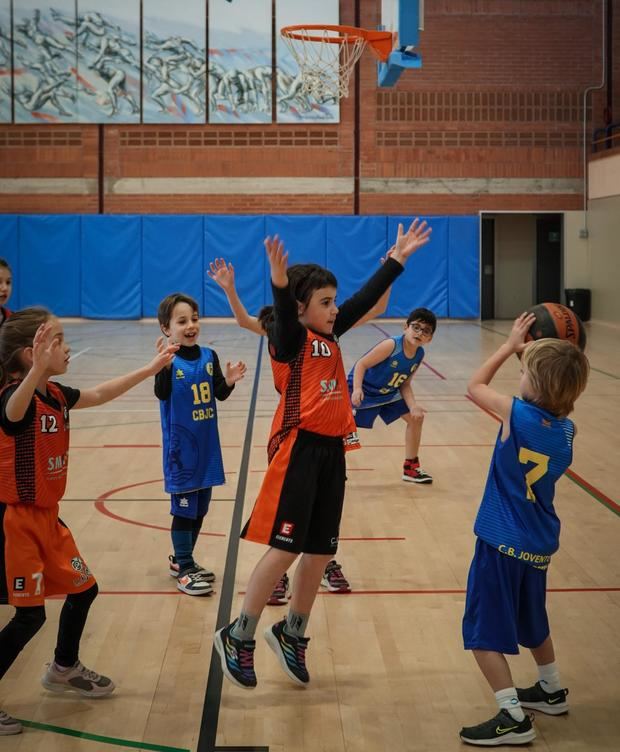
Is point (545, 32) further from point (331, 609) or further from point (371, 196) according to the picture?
point (331, 609)

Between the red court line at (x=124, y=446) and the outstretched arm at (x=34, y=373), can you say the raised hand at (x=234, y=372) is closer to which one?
the outstretched arm at (x=34, y=373)

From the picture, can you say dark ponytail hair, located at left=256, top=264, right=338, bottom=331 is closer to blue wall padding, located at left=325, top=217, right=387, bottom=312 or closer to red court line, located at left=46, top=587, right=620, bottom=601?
red court line, located at left=46, top=587, right=620, bottom=601

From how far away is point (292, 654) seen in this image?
3.59 metres

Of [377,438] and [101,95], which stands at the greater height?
[101,95]

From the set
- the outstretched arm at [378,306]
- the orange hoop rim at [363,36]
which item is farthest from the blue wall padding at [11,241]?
the outstretched arm at [378,306]

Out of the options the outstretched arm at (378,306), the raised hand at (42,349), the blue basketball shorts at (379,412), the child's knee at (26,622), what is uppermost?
the outstretched arm at (378,306)

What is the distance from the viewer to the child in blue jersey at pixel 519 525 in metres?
3.13

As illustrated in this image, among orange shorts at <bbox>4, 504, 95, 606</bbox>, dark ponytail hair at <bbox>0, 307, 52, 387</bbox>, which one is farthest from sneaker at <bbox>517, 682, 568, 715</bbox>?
dark ponytail hair at <bbox>0, 307, 52, 387</bbox>

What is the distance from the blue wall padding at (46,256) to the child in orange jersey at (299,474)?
18.8 m

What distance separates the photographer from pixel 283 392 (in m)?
3.59

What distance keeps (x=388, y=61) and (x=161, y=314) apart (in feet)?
27.7

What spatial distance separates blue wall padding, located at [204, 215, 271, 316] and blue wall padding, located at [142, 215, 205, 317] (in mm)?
211

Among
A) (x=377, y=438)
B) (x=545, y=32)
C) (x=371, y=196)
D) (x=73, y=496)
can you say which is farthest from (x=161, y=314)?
(x=545, y=32)

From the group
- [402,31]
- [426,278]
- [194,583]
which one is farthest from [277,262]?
[426,278]
